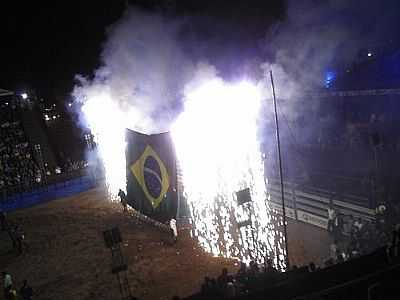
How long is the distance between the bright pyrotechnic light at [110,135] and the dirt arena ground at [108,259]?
18.7 feet

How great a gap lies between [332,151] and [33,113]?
2729 centimetres

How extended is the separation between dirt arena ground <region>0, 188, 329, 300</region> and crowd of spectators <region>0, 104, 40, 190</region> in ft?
32.4

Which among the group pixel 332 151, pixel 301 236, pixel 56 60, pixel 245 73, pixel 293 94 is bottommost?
pixel 301 236

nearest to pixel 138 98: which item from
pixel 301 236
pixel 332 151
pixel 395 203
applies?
pixel 332 151

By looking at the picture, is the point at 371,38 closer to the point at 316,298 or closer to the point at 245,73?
the point at 245,73

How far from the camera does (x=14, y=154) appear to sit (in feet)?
99.9

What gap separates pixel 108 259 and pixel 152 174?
823cm

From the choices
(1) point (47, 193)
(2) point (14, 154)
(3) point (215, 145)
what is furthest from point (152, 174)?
(2) point (14, 154)

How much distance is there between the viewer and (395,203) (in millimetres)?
14875

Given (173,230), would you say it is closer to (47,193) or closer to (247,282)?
(247,282)

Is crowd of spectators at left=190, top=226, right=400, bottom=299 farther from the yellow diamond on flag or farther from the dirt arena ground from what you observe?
the yellow diamond on flag

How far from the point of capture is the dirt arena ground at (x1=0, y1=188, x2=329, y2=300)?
1313 centimetres

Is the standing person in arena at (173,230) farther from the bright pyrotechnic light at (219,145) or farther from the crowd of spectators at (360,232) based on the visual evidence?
the crowd of spectators at (360,232)

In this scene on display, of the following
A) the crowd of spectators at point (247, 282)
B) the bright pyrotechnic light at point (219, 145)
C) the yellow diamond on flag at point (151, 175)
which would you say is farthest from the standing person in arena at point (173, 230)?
the yellow diamond on flag at point (151, 175)
